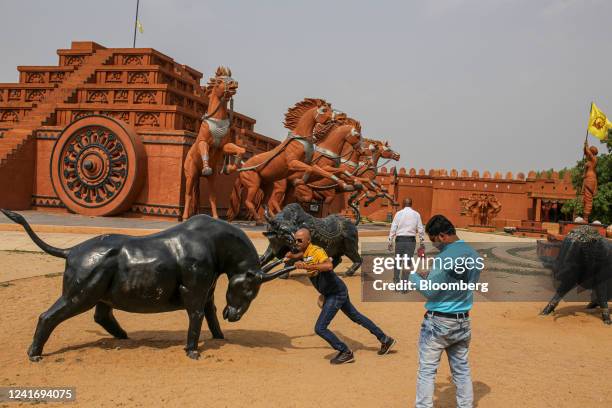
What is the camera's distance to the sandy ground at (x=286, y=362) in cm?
392

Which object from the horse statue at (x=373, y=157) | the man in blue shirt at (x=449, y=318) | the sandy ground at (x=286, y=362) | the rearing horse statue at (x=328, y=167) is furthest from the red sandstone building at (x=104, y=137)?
the man in blue shirt at (x=449, y=318)

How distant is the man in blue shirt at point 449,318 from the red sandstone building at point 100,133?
42.3 ft

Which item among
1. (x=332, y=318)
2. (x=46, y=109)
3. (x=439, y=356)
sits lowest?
(x=332, y=318)

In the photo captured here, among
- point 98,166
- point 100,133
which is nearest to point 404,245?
point 98,166

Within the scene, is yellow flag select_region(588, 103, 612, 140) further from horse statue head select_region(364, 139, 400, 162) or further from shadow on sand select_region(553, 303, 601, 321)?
shadow on sand select_region(553, 303, 601, 321)

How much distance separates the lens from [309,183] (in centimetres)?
1573

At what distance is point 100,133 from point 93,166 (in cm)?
115

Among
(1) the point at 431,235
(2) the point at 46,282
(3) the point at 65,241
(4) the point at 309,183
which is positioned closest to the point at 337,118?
(4) the point at 309,183

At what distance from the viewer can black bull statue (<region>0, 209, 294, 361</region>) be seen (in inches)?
178

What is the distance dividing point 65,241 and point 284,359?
8057 mm

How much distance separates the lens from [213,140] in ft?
46.1

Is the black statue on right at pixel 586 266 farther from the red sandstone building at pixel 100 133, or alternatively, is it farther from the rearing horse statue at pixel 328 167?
the red sandstone building at pixel 100 133

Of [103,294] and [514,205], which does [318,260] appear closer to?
[103,294]

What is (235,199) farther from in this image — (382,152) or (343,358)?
(343,358)
